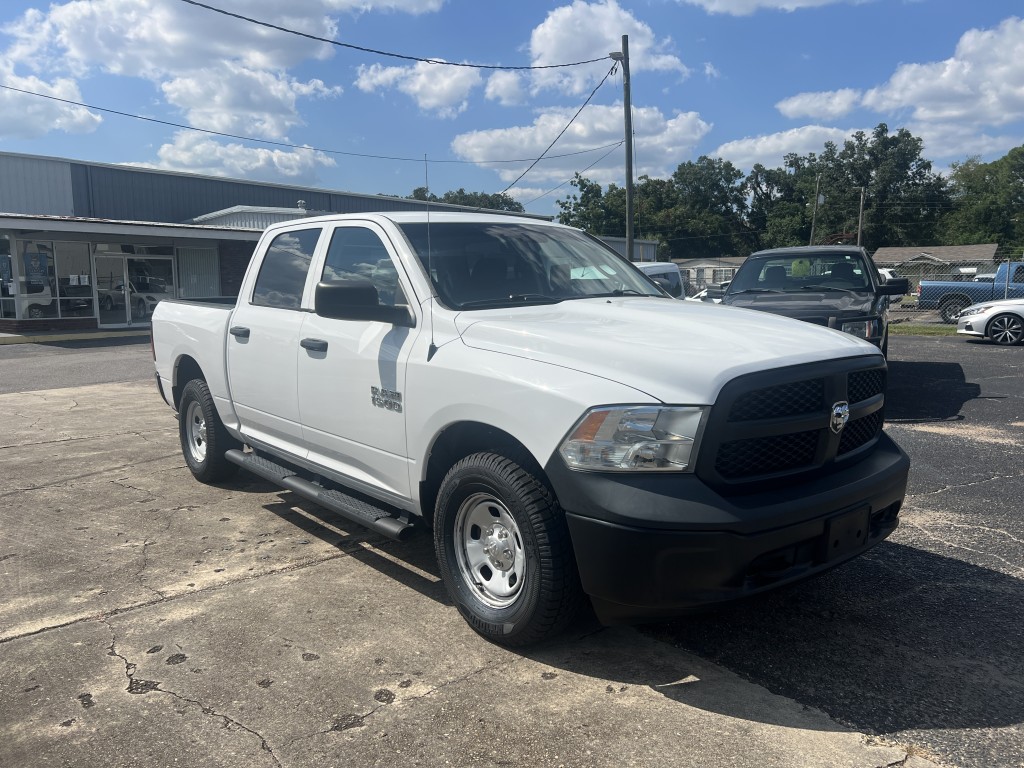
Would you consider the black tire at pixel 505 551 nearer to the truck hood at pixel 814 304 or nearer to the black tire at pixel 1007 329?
the truck hood at pixel 814 304

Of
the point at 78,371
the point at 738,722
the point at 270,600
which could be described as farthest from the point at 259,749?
the point at 78,371

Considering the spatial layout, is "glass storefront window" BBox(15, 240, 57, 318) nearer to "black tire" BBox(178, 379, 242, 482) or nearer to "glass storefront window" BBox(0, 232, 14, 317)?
"glass storefront window" BBox(0, 232, 14, 317)

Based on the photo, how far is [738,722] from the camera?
2885 mm

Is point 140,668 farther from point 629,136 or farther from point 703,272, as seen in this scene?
point 703,272

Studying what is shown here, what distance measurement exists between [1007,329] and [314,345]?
54.2ft

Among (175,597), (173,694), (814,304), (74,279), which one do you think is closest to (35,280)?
(74,279)

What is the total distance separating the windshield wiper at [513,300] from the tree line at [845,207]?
64.2 m

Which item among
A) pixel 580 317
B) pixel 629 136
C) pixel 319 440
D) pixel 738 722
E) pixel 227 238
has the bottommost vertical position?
pixel 738 722

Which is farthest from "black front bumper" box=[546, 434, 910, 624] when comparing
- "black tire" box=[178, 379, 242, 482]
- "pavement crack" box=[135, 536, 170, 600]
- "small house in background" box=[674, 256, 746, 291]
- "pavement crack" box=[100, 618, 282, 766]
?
"small house in background" box=[674, 256, 746, 291]

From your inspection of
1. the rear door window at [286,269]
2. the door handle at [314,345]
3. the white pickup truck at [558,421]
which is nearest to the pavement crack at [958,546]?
the white pickup truck at [558,421]

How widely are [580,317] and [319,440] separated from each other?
1763 millimetres

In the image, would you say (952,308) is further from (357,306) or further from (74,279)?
(74,279)

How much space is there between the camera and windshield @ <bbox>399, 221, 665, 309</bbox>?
4078 mm

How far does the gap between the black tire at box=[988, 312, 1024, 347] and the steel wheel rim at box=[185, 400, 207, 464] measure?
16.2 metres
